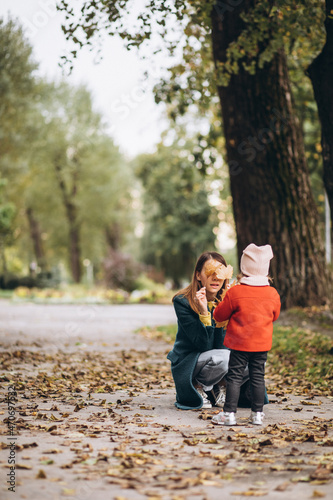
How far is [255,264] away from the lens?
4.80 metres

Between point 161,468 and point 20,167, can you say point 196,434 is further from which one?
point 20,167

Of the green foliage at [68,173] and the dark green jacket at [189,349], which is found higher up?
the green foliage at [68,173]

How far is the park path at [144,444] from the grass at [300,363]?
1.97 ft

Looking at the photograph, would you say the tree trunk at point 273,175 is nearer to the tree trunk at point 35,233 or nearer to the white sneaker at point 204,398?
the white sneaker at point 204,398

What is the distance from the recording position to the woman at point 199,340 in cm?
534

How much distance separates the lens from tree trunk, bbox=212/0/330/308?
10.3m

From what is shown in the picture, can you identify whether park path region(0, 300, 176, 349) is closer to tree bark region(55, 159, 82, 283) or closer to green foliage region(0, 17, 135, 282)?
green foliage region(0, 17, 135, 282)

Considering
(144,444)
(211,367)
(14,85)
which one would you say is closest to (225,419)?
(211,367)

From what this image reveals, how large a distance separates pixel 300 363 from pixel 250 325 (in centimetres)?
369

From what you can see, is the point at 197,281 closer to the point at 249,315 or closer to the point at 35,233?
the point at 249,315

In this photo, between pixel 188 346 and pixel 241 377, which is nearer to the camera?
pixel 241 377

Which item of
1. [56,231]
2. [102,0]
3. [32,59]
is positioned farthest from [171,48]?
[56,231]

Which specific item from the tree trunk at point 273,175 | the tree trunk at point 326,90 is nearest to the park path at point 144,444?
the tree trunk at point 326,90

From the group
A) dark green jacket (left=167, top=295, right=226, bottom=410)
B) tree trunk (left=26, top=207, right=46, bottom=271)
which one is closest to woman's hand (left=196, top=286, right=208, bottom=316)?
dark green jacket (left=167, top=295, right=226, bottom=410)
